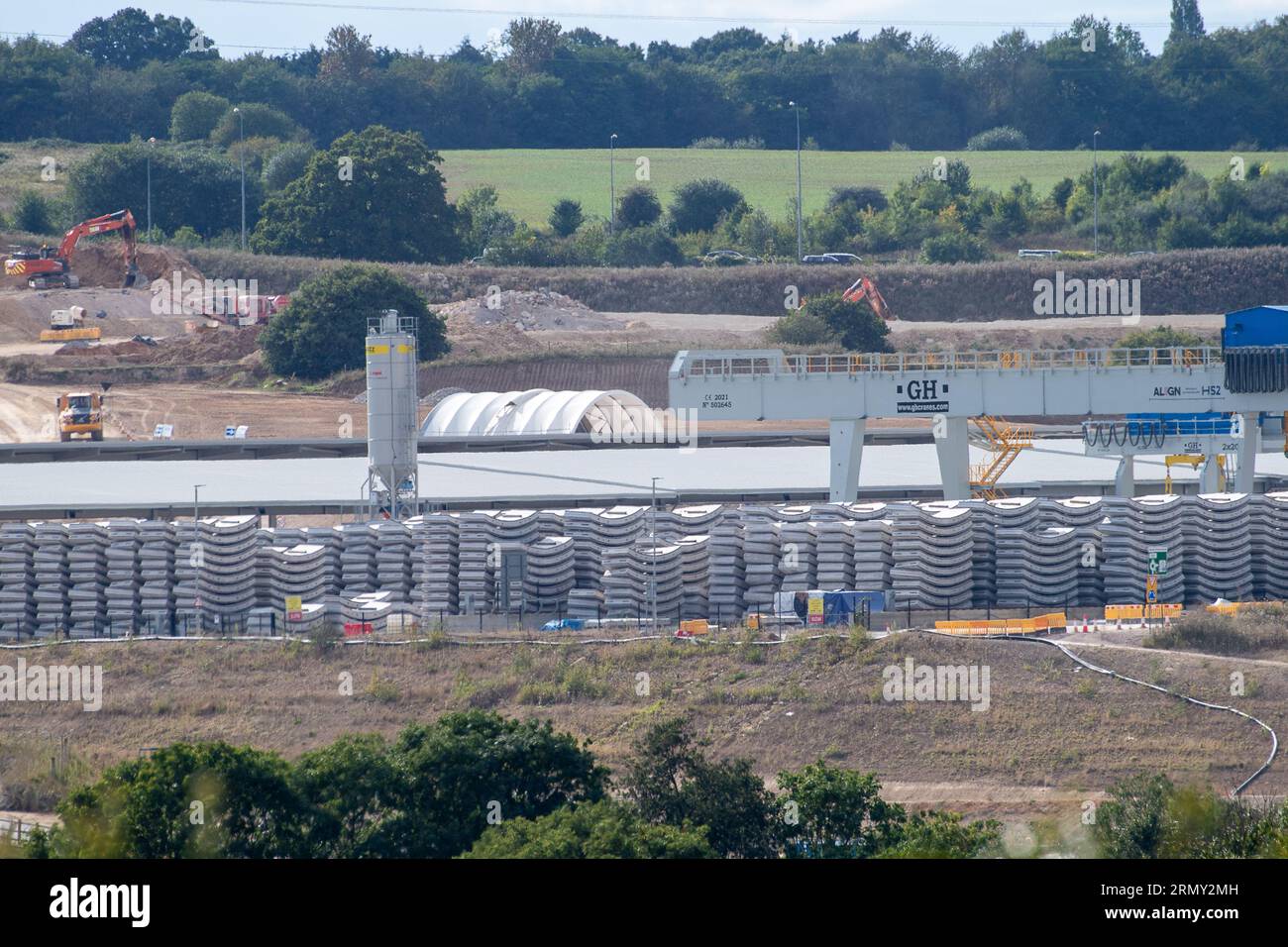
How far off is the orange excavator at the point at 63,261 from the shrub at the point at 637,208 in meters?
31.7

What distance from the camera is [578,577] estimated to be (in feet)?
116

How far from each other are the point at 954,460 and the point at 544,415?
1389 cm

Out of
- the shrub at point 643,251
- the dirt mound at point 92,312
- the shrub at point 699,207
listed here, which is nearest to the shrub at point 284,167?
the shrub at point 643,251

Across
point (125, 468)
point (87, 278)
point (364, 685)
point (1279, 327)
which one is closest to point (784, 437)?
point (1279, 327)

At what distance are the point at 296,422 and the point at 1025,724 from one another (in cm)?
4020

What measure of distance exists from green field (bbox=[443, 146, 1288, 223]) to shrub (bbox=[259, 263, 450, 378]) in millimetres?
37320

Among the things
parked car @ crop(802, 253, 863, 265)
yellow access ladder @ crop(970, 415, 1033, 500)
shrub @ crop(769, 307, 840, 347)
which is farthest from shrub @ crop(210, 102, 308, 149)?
yellow access ladder @ crop(970, 415, 1033, 500)

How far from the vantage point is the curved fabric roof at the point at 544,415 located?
48.7 meters

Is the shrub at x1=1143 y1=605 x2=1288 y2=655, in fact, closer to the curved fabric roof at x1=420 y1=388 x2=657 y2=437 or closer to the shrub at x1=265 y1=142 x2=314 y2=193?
the curved fabric roof at x1=420 y1=388 x2=657 y2=437

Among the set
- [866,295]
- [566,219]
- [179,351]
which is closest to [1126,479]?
[866,295]

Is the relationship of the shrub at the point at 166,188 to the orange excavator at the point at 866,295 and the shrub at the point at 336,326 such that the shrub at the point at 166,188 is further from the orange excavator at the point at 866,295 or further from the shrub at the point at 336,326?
the orange excavator at the point at 866,295

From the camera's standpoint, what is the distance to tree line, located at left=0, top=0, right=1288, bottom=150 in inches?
4875

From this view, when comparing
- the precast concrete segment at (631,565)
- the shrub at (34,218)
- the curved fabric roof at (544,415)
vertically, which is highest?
the shrub at (34,218)
